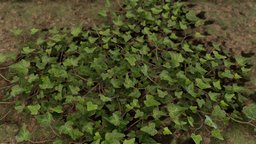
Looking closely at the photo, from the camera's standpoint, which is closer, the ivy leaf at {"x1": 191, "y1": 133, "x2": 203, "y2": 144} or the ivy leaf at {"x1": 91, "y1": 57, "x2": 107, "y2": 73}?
the ivy leaf at {"x1": 191, "y1": 133, "x2": 203, "y2": 144}

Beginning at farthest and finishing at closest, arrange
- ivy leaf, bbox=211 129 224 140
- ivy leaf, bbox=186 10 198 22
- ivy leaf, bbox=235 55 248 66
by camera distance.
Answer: ivy leaf, bbox=186 10 198 22 → ivy leaf, bbox=235 55 248 66 → ivy leaf, bbox=211 129 224 140

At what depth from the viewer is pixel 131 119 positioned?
8.42ft

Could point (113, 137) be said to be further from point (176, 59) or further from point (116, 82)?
point (176, 59)

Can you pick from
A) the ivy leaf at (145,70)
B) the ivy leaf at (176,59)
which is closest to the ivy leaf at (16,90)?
the ivy leaf at (145,70)

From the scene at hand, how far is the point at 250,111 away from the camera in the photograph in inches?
105

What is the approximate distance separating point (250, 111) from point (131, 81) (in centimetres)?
83

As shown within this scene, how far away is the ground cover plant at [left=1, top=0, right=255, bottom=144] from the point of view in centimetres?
254

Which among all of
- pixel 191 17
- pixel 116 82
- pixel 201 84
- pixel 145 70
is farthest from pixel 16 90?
pixel 191 17

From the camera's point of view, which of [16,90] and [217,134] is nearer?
[217,134]

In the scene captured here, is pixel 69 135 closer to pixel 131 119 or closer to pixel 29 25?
pixel 131 119

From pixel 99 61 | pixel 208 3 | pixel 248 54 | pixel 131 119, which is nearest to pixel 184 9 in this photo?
pixel 208 3

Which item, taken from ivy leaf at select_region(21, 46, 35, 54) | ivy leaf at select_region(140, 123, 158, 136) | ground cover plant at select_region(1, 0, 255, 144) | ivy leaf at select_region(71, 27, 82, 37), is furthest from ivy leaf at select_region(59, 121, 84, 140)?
ivy leaf at select_region(71, 27, 82, 37)

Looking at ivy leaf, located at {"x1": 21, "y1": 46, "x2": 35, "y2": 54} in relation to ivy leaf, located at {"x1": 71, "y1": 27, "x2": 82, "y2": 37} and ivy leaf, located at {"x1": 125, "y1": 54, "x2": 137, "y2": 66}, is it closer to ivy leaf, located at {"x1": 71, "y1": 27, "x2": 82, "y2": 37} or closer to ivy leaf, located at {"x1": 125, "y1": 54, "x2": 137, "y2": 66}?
ivy leaf, located at {"x1": 71, "y1": 27, "x2": 82, "y2": 37}

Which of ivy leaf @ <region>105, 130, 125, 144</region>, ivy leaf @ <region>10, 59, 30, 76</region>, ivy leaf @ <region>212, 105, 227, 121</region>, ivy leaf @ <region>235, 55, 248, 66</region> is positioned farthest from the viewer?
ivy leaf @ <region>235, 55, 248, 66</region>
